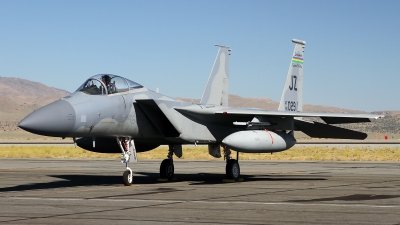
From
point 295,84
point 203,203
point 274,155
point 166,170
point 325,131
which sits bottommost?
point 274,155

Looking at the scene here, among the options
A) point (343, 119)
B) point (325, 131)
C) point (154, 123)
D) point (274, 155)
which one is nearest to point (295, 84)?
point (325, 131)

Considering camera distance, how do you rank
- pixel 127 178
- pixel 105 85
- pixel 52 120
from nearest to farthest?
pixel 52 120, pixel 105 85, pixel 127 178

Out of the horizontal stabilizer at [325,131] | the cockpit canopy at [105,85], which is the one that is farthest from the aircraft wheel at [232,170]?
the cockpit canopy at [105,85]

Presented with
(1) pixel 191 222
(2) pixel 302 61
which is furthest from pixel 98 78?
(2) pixel 302 61

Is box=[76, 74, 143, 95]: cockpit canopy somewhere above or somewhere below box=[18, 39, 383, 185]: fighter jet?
above

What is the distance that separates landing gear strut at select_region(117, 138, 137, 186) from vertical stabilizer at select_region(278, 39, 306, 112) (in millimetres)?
6769

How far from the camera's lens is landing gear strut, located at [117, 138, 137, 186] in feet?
52.5


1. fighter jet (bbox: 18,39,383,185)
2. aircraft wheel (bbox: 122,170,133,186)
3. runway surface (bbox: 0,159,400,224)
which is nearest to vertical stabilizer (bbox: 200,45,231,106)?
fighter jet (bbox: 18,39,383,185)

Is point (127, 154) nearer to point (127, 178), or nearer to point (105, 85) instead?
point (127, 178)

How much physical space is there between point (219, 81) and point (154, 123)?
18.3ft

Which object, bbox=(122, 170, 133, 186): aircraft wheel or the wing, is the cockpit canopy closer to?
the wing

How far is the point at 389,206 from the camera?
11164 millimetres

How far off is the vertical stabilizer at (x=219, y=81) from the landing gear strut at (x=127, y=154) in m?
5.35

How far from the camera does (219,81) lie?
21.8 metres
